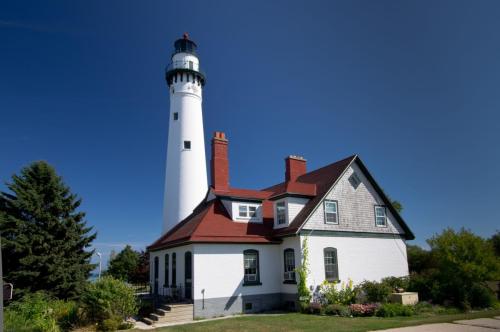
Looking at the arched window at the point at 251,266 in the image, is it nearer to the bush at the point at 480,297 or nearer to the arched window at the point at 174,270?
the arched window at the point at 174,270

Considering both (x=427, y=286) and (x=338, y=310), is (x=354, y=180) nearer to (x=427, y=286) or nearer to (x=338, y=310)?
(x=427, y=286)

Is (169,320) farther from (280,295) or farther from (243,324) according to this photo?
(280,295)

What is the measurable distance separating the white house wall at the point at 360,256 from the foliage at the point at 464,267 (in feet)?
10.8

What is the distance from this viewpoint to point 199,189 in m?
26.2

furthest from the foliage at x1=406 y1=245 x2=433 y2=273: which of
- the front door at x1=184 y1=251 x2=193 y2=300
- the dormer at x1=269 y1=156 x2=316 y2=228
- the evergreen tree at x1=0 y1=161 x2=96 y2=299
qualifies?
the evergreen tree at x1=0 y1=161 x2=96 y2=299

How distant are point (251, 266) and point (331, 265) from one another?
13.6 feet

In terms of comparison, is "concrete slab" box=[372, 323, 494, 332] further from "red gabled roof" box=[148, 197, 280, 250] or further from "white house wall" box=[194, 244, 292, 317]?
"red gabled roof" box=[148, 197, 280, 250]

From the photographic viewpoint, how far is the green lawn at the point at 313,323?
12445 mm

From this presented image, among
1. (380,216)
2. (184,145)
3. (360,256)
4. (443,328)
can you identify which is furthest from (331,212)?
(184,145)

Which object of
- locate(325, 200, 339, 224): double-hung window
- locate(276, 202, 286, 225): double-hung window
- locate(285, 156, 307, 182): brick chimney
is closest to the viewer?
locate(325, 200, 339, 224): double-hung window

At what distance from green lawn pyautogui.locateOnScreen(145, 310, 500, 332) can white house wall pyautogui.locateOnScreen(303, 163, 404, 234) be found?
17.5ft

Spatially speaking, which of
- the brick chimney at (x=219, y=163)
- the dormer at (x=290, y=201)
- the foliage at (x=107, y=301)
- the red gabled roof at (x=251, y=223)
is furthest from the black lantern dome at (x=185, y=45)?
the foliage at (x=107, y=301)

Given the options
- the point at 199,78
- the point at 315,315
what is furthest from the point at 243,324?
the point at 199,78

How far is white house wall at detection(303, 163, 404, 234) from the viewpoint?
62.9ft
